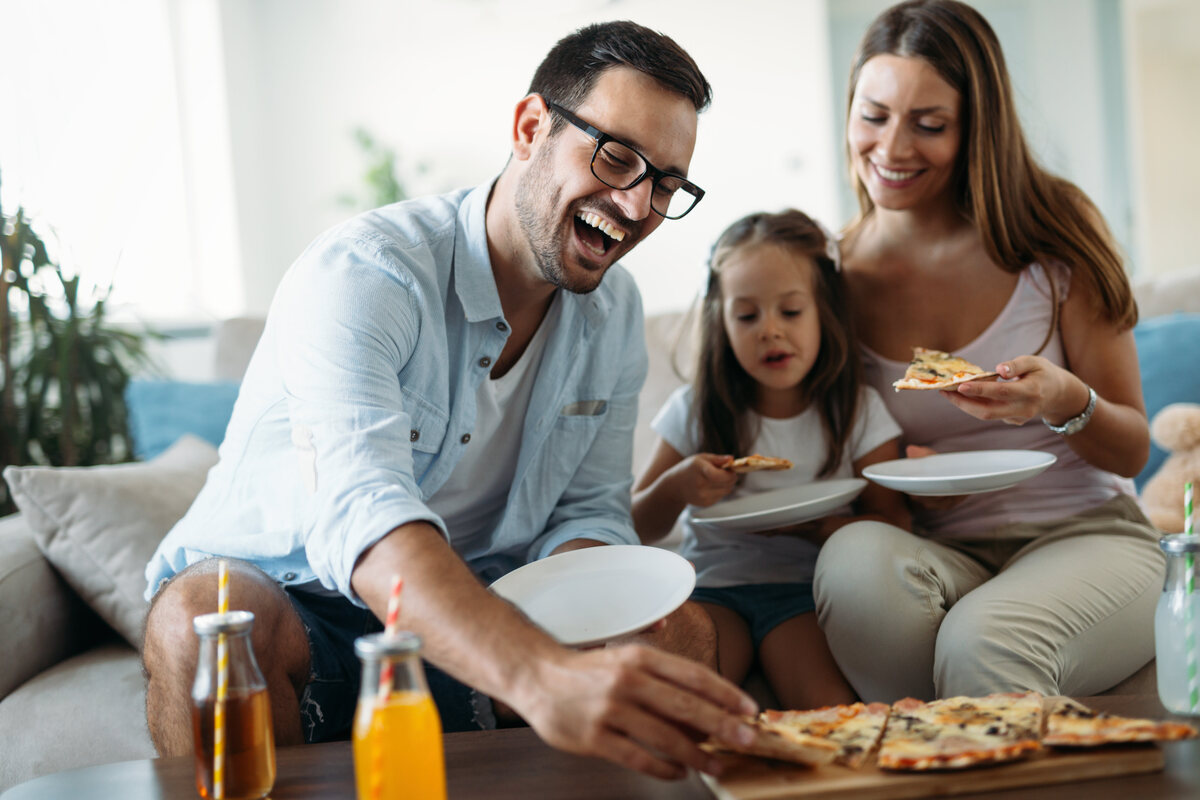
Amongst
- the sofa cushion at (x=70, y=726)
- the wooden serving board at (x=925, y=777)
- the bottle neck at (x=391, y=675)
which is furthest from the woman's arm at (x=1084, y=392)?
the sofa cushion at (x=70, y=726)

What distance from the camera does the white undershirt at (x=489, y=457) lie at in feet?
5.57

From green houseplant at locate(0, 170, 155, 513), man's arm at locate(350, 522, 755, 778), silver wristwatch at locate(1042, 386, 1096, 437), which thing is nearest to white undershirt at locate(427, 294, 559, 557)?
man's arm at locate(350, 522, 755, 778)

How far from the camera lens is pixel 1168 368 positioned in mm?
2301

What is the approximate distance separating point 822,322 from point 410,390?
0.88 meters

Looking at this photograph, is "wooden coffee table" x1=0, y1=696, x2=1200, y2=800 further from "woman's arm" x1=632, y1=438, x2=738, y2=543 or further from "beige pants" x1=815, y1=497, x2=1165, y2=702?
"woman's arm" x1=632, y1=438, x2=738, y2=543

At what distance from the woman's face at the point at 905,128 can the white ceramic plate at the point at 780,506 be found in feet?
1.91

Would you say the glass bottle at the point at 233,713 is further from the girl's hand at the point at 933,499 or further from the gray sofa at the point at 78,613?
the girl's hand at the point at 933,499

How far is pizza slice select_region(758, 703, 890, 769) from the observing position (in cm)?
98

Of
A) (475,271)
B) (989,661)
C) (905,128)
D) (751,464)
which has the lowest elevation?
(989,661)

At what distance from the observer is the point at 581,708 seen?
2.95 ft

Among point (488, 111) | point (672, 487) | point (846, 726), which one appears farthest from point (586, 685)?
point (488, 111)

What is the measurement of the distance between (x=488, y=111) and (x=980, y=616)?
5337 mm

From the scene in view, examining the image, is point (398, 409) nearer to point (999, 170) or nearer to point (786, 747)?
point (786, 747)

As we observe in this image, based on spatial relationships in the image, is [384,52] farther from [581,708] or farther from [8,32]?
[581,708]
